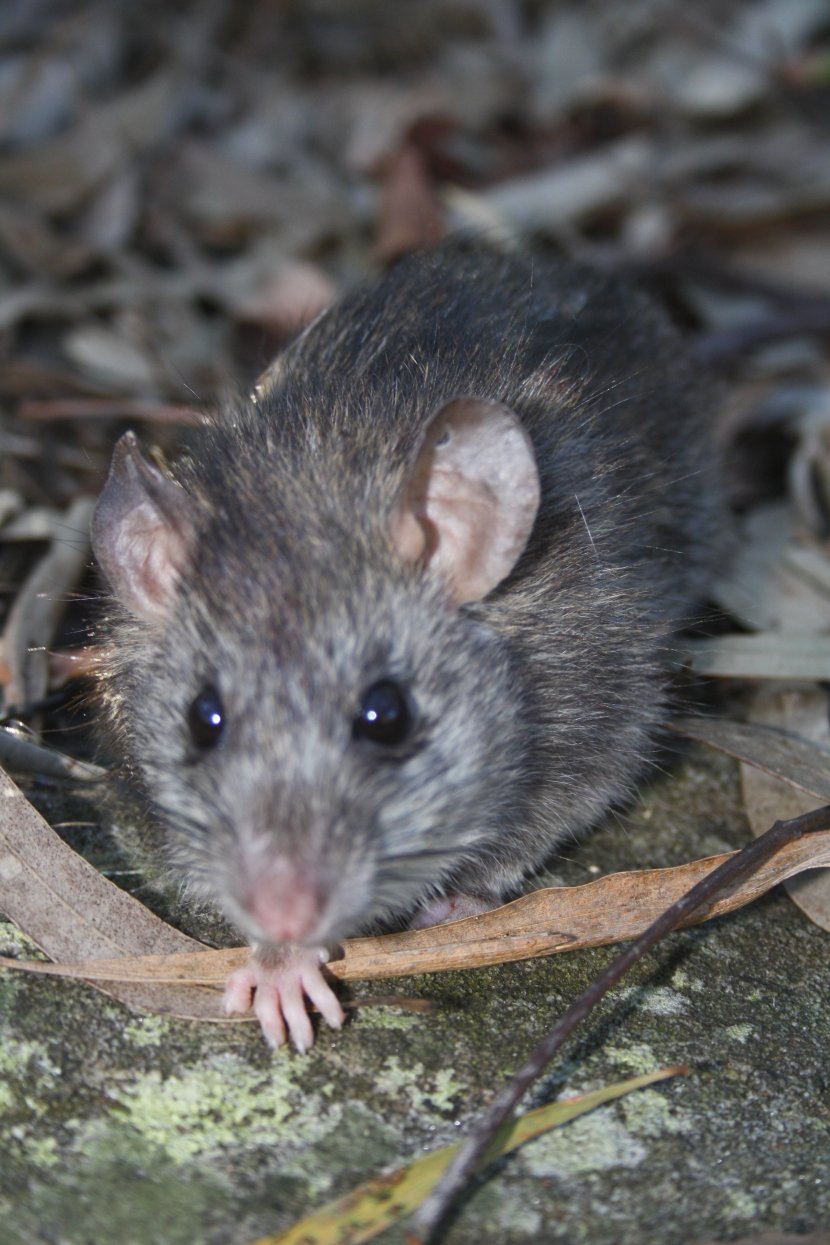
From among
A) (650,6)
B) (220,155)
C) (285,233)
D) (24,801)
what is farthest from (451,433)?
(650,6)

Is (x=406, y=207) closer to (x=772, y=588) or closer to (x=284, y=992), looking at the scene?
(x=772, y=588)

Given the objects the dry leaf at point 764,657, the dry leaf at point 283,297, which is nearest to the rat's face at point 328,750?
the dry leaf at point 764,657

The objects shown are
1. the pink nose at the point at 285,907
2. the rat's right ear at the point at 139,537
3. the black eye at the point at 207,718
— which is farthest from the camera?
the rat's right ear at the point at 139,537

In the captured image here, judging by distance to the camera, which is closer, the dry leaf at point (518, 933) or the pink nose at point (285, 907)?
the pink nose at point (285, 907)

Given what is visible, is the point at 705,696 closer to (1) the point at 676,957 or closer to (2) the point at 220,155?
(1) the point at 676,957

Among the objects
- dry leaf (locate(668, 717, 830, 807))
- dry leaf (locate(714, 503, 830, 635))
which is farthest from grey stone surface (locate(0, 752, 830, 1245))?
dry leaf (locate(714, 503, 830, 635))

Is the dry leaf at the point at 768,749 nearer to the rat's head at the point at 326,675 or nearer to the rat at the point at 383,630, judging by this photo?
the rat at the point at 383,630
